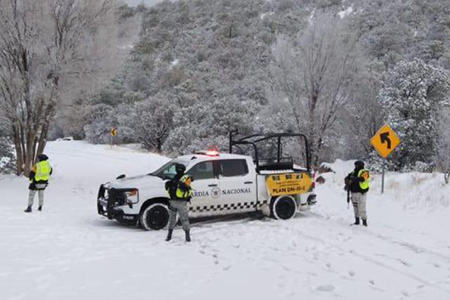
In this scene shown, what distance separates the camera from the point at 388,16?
232ft

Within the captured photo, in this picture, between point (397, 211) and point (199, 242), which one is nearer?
point (199, 242)

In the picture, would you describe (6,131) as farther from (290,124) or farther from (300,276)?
(300,276)

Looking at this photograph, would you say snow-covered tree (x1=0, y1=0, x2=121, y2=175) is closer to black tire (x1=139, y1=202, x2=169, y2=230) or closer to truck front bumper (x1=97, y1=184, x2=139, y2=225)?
truck front bumper (x1=97, y1=184, x2=139, y2=225)

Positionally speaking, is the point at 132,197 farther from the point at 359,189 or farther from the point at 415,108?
the point at 415,108

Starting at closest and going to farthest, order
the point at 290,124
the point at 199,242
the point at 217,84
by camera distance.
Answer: the point at 199,242, the point at 290,124, the point at 217,84

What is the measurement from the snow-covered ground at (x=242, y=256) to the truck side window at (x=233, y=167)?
47.7 inches

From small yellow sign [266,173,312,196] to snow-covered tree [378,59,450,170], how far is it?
50.8ft

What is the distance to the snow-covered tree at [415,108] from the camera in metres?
25.8

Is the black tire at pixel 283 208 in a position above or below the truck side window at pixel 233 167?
below

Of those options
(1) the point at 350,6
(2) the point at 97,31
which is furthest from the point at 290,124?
A: (1) the point at 350,6

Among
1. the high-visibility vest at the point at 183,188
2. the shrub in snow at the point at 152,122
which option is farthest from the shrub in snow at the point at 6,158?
the shrub in snow at the point at 152,122

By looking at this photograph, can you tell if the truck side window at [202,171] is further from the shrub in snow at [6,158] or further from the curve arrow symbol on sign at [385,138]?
the shrub in snow at [6,158]

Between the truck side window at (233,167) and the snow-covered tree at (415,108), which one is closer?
the truck side window at (233,167)

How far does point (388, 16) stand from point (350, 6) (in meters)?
18.5
